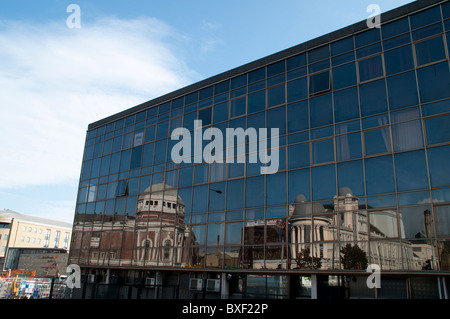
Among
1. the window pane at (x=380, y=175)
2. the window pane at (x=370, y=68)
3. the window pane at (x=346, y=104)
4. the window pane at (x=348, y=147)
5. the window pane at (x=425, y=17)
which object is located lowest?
the window pane at (x=380, y=175)

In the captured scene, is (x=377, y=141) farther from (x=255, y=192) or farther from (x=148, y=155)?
(x=148, y=155)

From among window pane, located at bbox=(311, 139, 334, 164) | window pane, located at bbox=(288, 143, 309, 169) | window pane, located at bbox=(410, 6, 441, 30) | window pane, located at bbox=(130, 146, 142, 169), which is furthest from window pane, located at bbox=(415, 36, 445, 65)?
window pane, located at bbox=(130, 146, 142, 169)

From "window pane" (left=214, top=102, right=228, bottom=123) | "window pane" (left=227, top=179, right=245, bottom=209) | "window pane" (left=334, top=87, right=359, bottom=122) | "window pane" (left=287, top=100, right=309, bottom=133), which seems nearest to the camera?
"window pane" (left=334, top=87, right=359, bottom=122)

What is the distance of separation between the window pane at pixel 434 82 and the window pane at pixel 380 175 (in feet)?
9.93

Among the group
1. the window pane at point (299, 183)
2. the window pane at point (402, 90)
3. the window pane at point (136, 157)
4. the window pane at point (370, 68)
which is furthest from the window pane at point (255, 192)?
the window pane at point (136, 157)

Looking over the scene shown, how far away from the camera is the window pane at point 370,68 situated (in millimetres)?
17438

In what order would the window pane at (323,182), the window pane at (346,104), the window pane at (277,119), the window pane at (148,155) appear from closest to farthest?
1. the window pane at (323,182)
2. the window pane at (346,104)
3. the window pane at (277,119)
4. the window pane at (148,155)

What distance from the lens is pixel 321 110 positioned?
1862 cm

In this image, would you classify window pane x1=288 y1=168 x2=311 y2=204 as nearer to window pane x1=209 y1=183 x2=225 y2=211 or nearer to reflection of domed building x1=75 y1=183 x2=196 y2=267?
window pane x1=209 y1=183 x2=225 y2=211

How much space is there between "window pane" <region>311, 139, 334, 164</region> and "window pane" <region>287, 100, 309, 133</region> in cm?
123

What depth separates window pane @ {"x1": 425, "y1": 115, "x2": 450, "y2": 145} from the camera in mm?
14883

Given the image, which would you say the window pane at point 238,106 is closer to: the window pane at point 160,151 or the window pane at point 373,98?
the window pane at point 160,151

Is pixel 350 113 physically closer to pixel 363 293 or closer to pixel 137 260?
pixel 363 293
